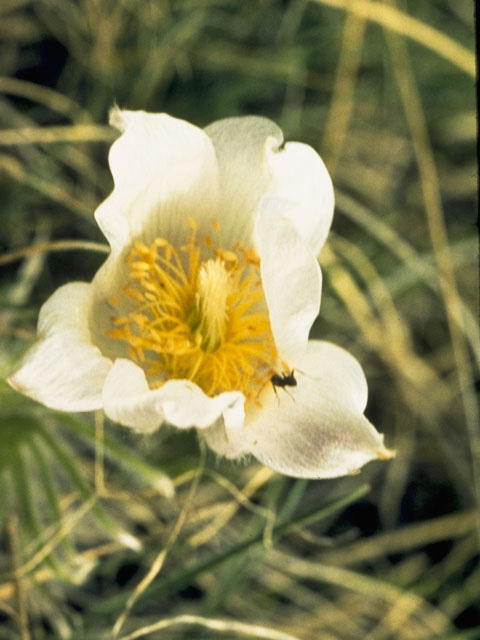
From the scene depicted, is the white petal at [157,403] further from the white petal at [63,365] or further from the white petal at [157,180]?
the white petal at [157,180]

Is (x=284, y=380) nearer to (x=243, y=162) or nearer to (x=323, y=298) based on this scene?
(x=243, y=162)

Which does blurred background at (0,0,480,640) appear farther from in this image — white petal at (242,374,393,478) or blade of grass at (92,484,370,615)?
white petal at (242,374,393,478)

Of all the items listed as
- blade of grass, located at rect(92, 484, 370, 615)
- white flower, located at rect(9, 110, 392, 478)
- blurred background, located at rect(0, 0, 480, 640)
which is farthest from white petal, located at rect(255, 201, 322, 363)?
blurred background, located at rect(0, 0, 480, 640)

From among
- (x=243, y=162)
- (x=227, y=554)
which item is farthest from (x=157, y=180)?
(x=227, y=554)

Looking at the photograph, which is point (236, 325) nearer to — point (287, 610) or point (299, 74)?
point (287, 610)

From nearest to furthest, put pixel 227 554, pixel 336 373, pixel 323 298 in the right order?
1. pixel 336 373
2. pixel 227 554
3. pixel 323 298

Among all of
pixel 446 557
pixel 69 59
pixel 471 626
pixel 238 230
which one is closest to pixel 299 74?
pixel 69 59
